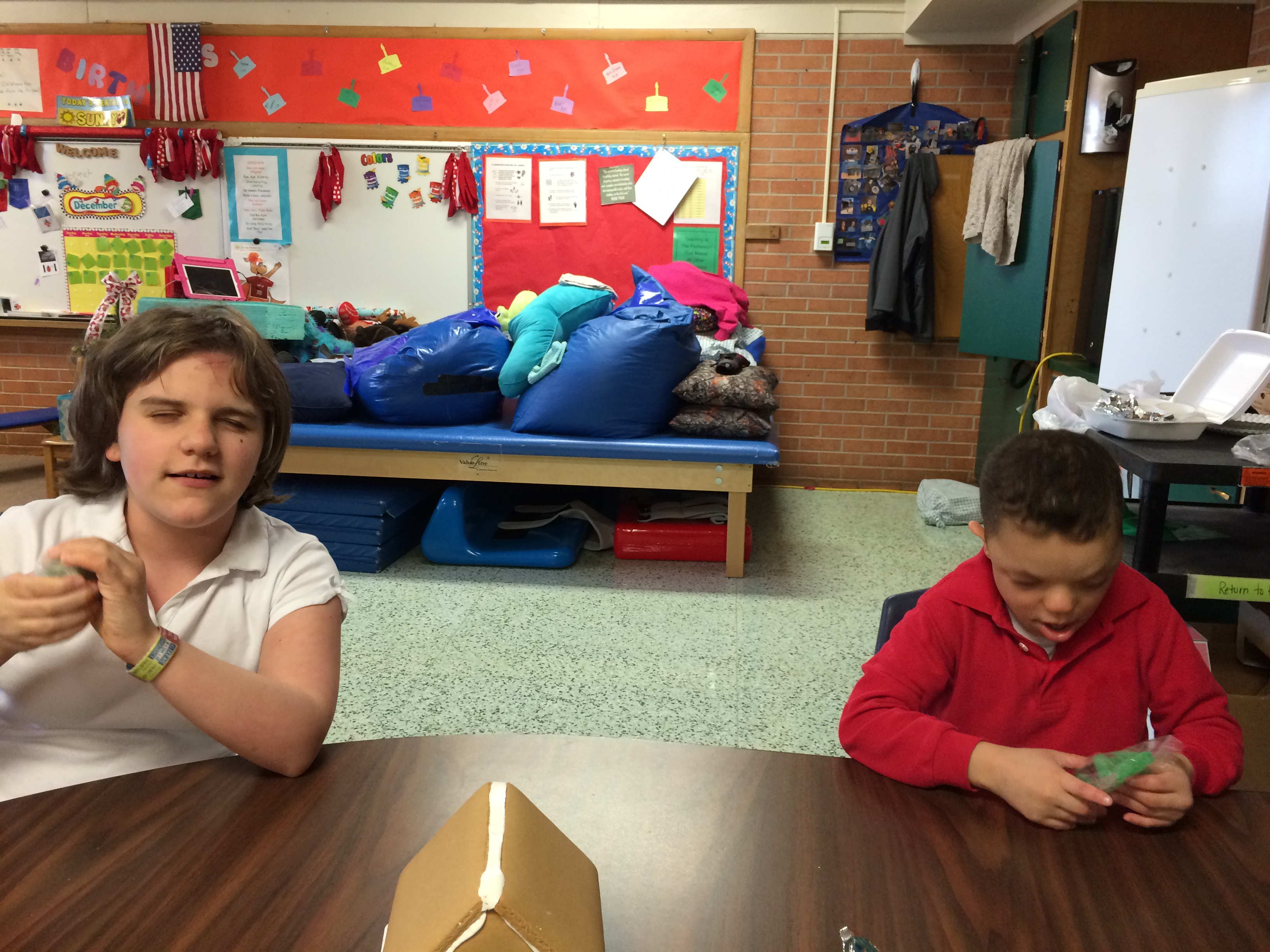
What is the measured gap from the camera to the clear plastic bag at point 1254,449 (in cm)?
179

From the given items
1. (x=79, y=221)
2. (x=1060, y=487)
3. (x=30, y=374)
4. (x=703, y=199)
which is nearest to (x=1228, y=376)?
(x=1060, y=487)

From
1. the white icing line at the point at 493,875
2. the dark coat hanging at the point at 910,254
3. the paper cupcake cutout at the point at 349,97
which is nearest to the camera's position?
the white icing line at the point at 493,875

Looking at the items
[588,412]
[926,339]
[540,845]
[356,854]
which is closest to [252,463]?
[356,854]

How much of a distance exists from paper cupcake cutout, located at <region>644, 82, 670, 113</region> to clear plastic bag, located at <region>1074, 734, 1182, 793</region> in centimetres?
444

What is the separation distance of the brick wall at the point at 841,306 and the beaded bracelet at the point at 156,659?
4.30 m

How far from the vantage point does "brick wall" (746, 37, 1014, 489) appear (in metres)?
4.59

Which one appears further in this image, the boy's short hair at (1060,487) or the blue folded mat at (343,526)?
the blue folded mat at (343,526)

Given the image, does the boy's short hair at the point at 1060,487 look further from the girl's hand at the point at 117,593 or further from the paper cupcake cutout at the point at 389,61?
the paper cupcake cutout at the point at 389,61

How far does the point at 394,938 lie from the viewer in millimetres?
541

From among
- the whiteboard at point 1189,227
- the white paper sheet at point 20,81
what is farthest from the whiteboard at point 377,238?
the whiteboard at point 1189,227

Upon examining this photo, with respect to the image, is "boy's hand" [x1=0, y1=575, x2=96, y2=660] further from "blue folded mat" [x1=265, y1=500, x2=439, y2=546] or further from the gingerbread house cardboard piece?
"blue folded mat" [x1=265, y1=500, x2=439, y2=546]

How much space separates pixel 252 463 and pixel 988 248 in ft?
12.6

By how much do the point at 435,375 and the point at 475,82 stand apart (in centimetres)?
210

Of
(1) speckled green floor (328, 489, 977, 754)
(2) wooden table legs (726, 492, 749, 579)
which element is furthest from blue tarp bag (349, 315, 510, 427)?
(2) wooden table legs (726, 492, 749, 579)
